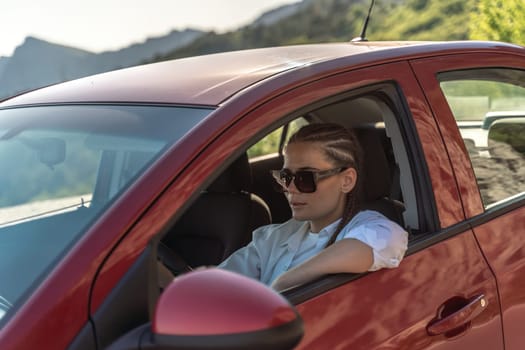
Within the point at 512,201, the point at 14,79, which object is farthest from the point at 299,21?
the point at 512,201

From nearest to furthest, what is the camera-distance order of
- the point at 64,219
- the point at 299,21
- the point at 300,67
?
the point at 64,219 → the point at 300,67 → the point at 299,21

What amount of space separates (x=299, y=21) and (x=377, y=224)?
1985 cm

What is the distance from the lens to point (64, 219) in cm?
171

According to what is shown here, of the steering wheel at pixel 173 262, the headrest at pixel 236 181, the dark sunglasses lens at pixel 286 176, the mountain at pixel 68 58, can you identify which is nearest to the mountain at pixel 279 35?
the mountain at pixel 68 58

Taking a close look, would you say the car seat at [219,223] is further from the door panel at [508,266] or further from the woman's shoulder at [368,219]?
the door panel at [508,266]

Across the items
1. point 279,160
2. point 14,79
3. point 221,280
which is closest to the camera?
point 221,280

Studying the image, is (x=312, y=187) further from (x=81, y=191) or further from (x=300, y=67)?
(x=81, y=191)

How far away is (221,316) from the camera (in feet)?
4.14

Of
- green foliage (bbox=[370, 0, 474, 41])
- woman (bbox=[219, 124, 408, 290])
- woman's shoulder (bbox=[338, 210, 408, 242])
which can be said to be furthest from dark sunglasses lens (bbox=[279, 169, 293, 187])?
green foliage (bbox=[370, 0, 474, 41])

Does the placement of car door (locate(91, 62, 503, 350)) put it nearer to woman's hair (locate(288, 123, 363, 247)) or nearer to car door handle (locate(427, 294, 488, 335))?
car door handle (locate(427, 294, 488, 335))

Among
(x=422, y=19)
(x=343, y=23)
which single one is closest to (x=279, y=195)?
(x=422, y=19)

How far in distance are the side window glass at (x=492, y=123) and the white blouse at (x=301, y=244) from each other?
0.38m

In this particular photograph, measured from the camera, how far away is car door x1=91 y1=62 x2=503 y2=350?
5.21 feet

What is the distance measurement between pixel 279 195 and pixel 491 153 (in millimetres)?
1295
